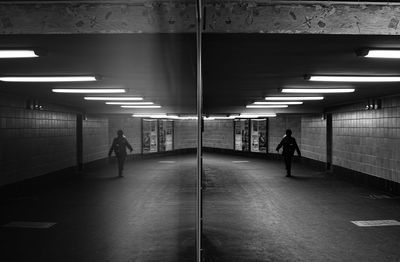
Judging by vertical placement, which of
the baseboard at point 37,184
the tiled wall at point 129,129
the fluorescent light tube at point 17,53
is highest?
the fluorescent light tube at point 17,53

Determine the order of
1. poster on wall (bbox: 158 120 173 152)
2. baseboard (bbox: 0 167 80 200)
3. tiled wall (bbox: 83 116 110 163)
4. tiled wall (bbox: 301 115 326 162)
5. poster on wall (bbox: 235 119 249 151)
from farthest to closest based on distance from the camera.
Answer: poster on wall (bbox: 235 119 249 151) → poster on wall (bbox: 158 120 173 152) → tiled wall (bbox: 301 115 326 162) → tiled wall (bbox: 83 116 110 163) → baseboard (bbox: 0 167 80 200)

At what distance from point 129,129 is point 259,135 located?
8.74 m

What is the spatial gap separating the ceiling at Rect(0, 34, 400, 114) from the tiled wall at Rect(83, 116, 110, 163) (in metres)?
8.59

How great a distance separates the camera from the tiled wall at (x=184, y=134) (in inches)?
1200

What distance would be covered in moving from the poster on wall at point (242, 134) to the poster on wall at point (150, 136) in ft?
20.9

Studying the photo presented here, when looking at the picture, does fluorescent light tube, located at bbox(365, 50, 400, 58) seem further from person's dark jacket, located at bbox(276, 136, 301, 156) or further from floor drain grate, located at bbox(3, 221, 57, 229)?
person's dark jacket, located at bbox(276, 136, 301, 156)

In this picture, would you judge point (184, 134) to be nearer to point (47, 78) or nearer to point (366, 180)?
point (366, 180)

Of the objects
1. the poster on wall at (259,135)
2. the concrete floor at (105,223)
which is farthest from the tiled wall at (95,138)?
the poster on wall at (259,135)

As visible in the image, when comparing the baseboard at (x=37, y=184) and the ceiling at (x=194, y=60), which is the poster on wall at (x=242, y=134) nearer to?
the baseboard at (x=37, y=184)

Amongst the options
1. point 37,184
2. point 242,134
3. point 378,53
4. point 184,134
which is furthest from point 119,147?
point 184,134

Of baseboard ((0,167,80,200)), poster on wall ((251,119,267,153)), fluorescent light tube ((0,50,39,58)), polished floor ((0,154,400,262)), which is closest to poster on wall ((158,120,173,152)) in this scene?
poster on wall ((251,119,267,153))

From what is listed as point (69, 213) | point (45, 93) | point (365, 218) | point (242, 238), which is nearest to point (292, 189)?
point (365, 218)

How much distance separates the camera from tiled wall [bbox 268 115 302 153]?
74.0 feet

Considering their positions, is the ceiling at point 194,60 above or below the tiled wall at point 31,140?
above
